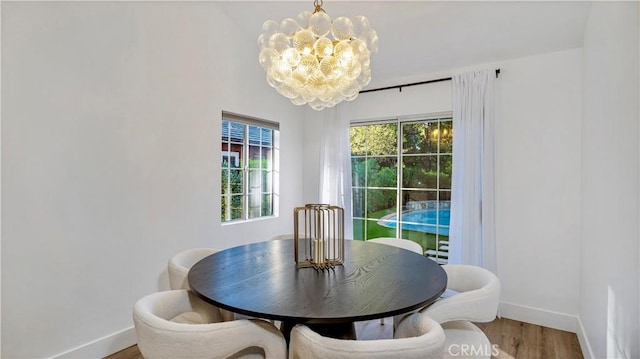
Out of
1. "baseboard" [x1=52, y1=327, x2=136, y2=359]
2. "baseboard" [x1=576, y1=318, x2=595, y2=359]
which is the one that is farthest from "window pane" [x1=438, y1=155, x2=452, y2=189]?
"baseboard" [x1=52, y1=327, x2=136, y2=359]

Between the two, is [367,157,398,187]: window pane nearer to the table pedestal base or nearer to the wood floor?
the wood floor

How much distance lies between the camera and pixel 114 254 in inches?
85.7

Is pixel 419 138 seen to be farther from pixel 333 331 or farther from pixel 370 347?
pixel 370 347

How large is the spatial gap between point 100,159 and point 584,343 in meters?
3.68

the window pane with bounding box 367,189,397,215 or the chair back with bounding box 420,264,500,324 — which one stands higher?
the window pane with bounding box 367,189,397,215

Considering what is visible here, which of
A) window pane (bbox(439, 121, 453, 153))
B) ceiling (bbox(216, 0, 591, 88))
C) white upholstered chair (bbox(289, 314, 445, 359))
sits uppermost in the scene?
ceiling (bbox(216, 0, 591, 88))

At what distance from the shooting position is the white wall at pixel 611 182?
1234 millimetres

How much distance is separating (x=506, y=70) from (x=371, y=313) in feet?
9.26

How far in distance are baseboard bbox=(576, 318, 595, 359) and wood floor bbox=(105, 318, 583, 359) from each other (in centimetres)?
4

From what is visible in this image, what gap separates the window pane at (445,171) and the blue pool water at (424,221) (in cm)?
28

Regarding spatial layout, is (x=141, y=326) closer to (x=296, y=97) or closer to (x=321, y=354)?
(x=321, y=354)

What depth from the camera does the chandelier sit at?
1693mm

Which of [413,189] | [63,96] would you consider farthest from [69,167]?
[413,189]

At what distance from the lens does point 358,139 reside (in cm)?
385
